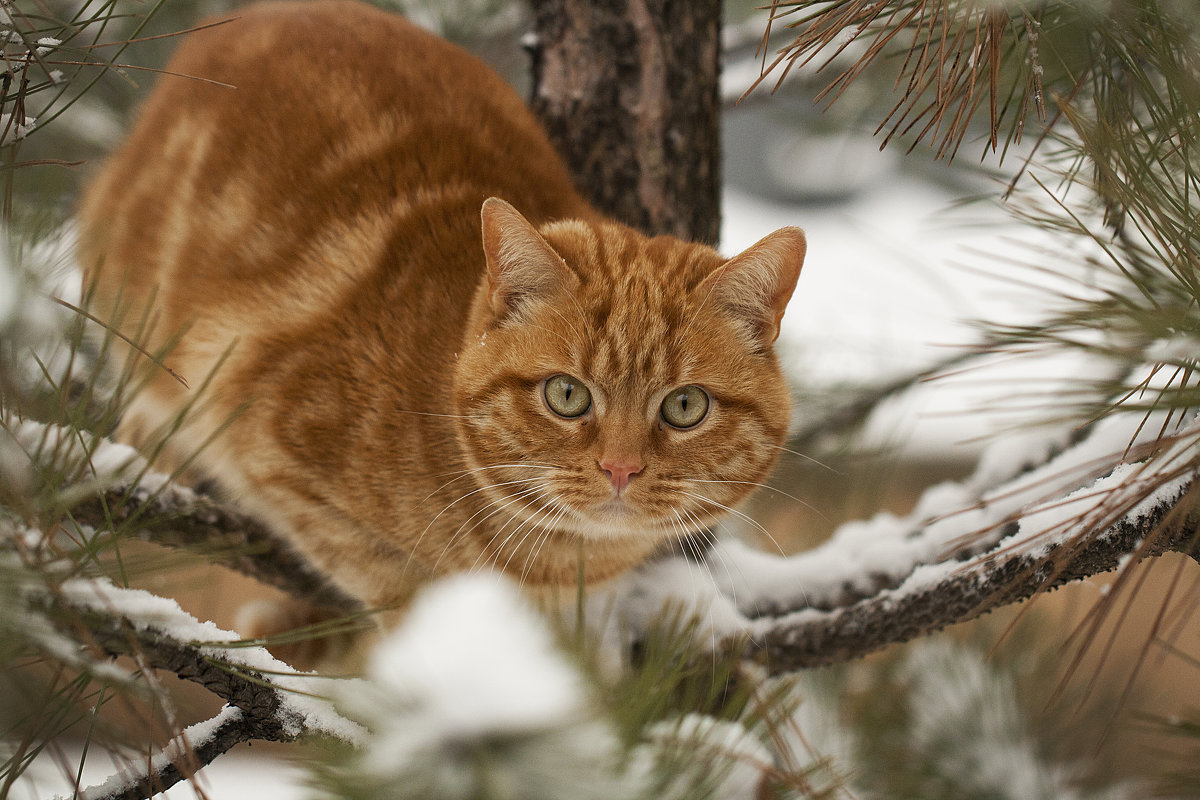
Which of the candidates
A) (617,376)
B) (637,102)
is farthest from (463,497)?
(637,102)

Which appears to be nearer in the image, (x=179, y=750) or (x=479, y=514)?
(x=179, y=750)

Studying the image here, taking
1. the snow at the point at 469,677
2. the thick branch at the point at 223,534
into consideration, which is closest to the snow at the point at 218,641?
the snow at the point at 469,677

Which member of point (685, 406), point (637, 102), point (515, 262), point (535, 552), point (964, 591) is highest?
point (637, 102)

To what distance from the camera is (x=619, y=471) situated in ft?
4.18

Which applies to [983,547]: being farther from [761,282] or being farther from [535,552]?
[535,552]

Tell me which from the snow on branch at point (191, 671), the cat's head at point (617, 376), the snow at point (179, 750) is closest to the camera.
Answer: the snow on branch at point (191, 671)

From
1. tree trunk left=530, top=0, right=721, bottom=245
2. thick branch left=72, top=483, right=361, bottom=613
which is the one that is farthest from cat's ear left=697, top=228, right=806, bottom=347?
thick branch left=72, top=483, right=361, bottom=613

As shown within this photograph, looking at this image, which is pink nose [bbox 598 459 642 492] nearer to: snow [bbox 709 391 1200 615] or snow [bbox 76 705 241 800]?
snow [bbox 709 391 1200 615]

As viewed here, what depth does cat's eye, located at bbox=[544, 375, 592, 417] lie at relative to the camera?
52.9 inches

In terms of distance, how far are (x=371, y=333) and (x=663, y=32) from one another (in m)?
0.83

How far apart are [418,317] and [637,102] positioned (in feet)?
2.12

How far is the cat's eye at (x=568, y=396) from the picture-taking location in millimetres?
1343

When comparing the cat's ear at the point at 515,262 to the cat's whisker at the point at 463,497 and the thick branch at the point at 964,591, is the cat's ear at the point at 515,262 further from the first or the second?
the thick branch at the point at 964,591

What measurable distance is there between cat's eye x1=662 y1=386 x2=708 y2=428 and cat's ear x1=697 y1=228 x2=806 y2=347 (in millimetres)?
142
